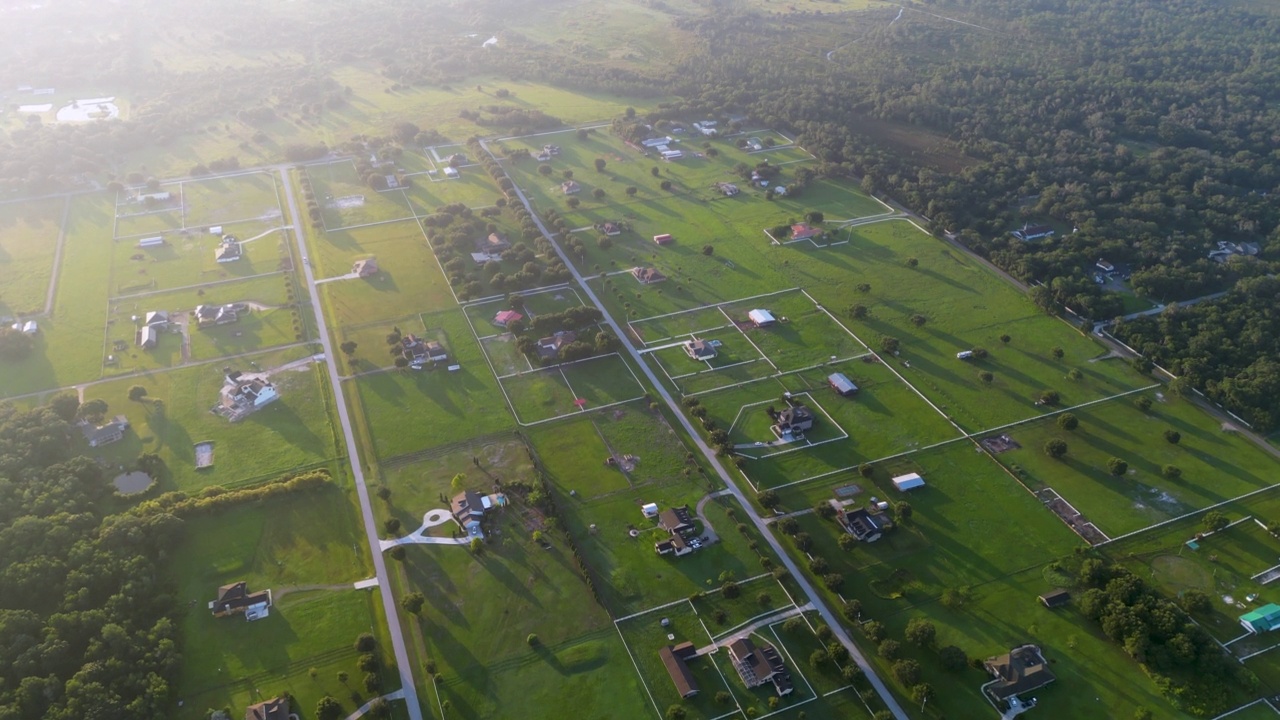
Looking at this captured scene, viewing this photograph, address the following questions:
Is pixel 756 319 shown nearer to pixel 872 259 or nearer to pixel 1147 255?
pixel 872 259

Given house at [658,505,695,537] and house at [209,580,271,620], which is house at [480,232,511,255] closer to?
house at [658,505,695,537]

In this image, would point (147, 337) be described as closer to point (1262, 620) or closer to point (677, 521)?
point (677, 521)

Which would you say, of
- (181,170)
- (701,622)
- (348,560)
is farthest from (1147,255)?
(181,170)

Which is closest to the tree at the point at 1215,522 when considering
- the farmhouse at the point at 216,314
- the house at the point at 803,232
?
the house at the point at 803,232

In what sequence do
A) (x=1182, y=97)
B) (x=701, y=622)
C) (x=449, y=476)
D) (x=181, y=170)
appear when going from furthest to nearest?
(x=1182, y=97), (x=181, y=170), (x=449, y=476), (x=701, y=622)

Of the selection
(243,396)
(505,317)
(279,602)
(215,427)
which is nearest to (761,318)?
(505,317)

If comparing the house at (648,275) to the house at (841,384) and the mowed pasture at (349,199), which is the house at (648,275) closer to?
the house at (841,384)

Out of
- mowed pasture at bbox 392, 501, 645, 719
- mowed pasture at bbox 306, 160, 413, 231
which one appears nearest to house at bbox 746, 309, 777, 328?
mowed pasture at bbox 392, 501, 645, 719
